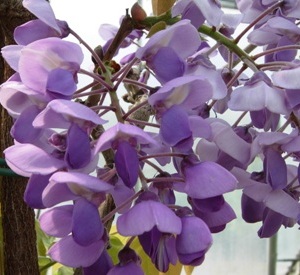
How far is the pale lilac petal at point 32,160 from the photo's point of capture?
0.34 metres

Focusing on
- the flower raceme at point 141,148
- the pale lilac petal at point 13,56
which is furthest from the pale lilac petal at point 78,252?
the pale lilac petal at point 13,56

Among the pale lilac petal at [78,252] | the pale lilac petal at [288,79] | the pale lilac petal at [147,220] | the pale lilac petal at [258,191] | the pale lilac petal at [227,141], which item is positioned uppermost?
the pale lilac petal at [288,79]

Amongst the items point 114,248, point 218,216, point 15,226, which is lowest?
point 114,248

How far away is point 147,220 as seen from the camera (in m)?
0.33

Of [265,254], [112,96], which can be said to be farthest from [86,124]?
[265,254]

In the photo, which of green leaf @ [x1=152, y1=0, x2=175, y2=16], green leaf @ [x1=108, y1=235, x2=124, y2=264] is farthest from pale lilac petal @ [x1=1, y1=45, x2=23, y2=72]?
green leaf @ [x1=108, y1=235, x2=124, y2=264]

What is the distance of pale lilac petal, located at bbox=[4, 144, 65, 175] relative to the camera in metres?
0.34

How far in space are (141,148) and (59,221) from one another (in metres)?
0.08

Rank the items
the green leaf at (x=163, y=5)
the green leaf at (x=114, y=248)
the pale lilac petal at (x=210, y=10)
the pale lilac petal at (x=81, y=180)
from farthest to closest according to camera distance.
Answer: the green leaf at (x=114, y=248)
the green leaf at (x=163, y=5)
the pale lilac petal at (x=210, y=10)
the pale lilac petal at (x=81, y=180)

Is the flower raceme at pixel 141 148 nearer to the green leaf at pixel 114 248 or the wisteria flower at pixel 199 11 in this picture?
the wisteria flower at pixel 199 11

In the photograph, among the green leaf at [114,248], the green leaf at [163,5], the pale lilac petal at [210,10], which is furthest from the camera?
the green leaf at [114,248]

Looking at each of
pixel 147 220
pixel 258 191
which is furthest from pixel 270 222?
pixel 147 220

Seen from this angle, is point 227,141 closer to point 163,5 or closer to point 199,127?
point 199,127

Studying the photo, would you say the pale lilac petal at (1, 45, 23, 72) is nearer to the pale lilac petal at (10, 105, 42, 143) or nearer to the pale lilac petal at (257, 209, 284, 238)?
the pale lilac petal at (10, 105, 42, 143)
